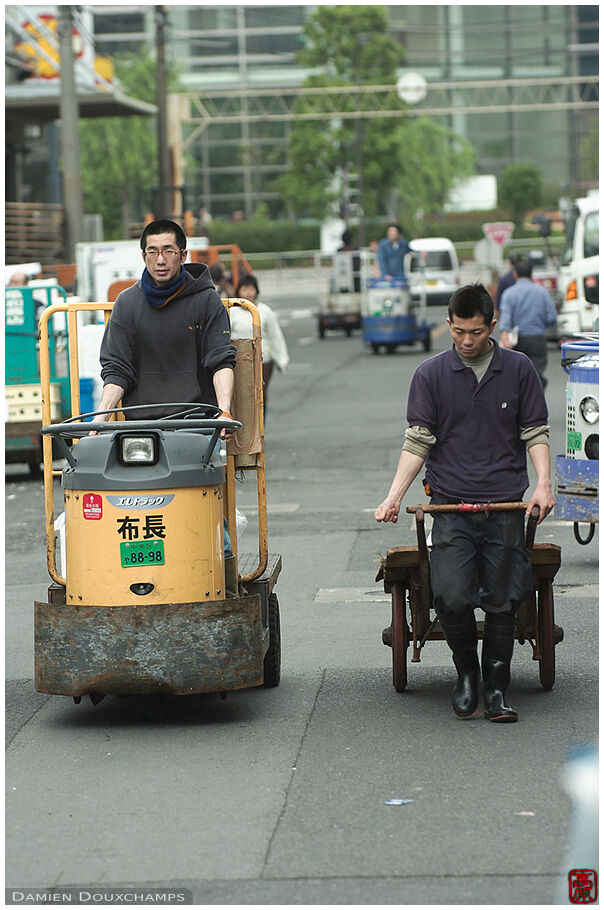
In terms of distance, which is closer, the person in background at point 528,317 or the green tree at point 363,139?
the person in background at point 528,317

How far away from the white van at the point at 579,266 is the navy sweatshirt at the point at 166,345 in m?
20.0

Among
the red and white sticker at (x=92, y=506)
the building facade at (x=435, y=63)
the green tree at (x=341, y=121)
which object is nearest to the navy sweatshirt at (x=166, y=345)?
the red and white sticker at (x=92, y=506)


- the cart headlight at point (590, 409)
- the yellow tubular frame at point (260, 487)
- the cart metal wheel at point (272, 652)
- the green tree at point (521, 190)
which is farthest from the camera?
the green tree at point (521, 190)

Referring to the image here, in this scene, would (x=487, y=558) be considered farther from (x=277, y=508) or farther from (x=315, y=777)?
(x=277, y=508)

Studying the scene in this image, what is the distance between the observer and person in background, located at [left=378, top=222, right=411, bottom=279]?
29.1 meters

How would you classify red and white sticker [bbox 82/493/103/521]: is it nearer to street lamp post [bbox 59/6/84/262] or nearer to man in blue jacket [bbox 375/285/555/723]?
man in blue jacket [bbox 375/285/555/723]

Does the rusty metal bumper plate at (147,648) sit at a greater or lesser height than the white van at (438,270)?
lesser

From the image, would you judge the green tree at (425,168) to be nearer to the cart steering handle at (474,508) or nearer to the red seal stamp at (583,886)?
the cart steering handle at (474,508)

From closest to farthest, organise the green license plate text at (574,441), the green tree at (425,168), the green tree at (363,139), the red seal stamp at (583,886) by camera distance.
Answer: the red seal stamp at (583,886) → the green license plate text at (574,441) → the green tree at (363,139) → the green tree at (425,168)

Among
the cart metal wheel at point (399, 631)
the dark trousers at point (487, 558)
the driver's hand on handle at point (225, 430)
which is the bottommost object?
the cart metal wheel at point (399, 631)

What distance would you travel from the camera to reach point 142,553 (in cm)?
675

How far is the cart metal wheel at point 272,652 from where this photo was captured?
7531mm

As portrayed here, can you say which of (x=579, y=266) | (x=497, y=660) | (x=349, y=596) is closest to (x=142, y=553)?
(x=497, y=660)

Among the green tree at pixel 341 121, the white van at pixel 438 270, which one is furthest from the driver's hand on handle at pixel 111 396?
the green tree at pixel 341 121
